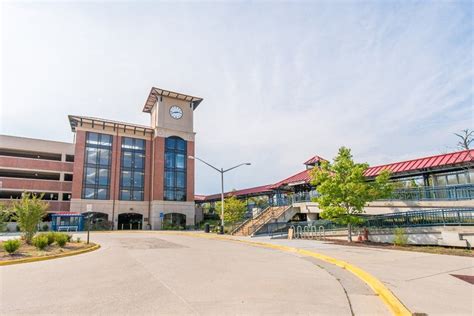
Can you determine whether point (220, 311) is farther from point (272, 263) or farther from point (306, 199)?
point (306, 199)

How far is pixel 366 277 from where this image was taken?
860 cm

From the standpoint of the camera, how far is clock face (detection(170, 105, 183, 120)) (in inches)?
2213

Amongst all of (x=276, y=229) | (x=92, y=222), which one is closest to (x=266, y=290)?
(x=276, y=229)

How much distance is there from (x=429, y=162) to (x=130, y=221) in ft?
144

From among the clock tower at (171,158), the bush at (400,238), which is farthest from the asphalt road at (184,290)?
the clock tower at (171,158)

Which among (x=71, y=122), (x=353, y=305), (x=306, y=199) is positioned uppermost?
(x=71, y=122)

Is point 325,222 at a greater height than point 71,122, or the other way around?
point 71,122

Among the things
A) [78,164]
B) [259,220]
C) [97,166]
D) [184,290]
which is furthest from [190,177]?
[184,290]

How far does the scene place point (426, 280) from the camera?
8.02 metres

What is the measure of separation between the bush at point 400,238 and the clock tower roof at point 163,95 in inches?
1776

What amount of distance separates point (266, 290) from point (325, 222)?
18818mm

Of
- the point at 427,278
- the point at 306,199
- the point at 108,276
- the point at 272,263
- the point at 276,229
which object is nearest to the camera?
the point at 427,278

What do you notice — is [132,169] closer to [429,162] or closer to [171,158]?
[171,158]

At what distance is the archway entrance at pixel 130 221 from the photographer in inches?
2014
